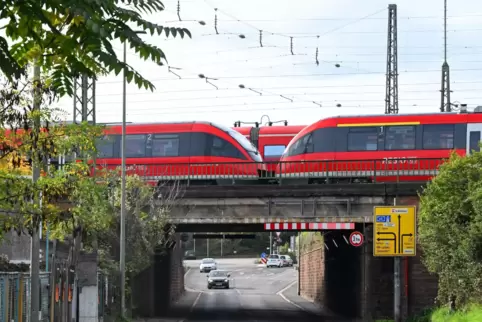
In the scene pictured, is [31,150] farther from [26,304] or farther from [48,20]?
[26,304]

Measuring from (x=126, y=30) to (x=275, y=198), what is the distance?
31950 mm

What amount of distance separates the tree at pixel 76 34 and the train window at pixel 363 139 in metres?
32.2

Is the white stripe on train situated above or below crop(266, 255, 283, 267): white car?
above

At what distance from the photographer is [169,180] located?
1561 inches

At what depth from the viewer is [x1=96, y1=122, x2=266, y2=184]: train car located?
39.6 metres

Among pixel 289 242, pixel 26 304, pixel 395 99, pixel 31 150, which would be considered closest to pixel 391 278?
pixel 395 99

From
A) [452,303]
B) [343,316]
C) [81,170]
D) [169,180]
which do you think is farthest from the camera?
[343,316]

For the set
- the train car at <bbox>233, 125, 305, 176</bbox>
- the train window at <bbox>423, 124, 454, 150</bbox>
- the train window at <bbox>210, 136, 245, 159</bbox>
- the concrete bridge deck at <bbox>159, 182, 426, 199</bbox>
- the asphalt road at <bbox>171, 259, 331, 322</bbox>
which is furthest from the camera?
the train car at <bbox>233, 125, 305, 176</bbox>

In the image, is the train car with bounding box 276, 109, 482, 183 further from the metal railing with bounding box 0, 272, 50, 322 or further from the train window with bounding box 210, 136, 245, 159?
the metal railing with bounding box 0, 272, 50, 322

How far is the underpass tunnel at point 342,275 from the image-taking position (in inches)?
1623

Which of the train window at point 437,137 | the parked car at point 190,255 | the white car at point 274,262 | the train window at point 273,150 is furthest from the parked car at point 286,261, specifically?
the train window at point 437,137

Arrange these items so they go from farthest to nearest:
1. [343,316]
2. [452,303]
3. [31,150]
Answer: [343,316] → [452,303] → [31,150]

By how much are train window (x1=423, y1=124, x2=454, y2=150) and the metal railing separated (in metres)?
19.7

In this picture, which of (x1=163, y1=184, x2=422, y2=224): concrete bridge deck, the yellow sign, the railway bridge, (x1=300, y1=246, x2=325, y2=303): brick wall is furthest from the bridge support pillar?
(x1=300, y1=246, x2=325, y2=303): brick wall
